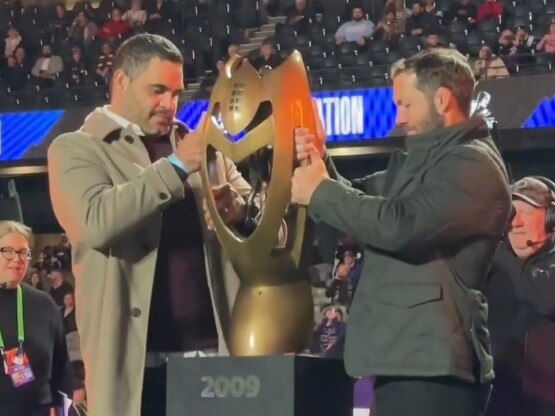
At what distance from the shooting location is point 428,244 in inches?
98.5

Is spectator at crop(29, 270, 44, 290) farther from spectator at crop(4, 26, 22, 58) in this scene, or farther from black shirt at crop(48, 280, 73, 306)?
spectator at crop(4, 26, 22, 58)

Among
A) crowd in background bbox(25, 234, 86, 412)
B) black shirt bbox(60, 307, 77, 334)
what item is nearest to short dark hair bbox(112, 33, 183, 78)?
crowd in background bbox(25, 234, 86, 412)

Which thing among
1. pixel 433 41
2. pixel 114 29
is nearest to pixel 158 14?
pixel 114 29

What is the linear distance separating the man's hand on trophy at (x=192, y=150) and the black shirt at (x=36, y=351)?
184 centimetres

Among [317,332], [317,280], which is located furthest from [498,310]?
[317,280]

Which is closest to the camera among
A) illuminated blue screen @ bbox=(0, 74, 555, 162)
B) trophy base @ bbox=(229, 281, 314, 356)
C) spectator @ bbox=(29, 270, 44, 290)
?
trophy base @ bbox=(229, 281, 314, 356)

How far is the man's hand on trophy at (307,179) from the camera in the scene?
103 inches

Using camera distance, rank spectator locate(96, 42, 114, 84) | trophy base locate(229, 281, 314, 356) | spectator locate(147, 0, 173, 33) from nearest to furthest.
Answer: trophy base locate(229, 281, 314, 356), spectator locate(96, 42, 114, 84), spectator locate(147, 0, 173, 33)

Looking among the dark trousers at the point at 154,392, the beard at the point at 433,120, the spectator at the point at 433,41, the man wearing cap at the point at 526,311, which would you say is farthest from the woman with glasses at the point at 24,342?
the spectator at the point at 433,41

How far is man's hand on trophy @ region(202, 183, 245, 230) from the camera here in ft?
9.25

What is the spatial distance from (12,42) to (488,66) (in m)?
7.19

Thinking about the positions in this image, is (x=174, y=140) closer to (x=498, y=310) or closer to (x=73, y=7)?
(x=498, y=310)

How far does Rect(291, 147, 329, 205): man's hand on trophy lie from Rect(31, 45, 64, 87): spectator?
42.5ft

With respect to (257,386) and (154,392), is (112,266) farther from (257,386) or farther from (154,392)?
(257,386)
